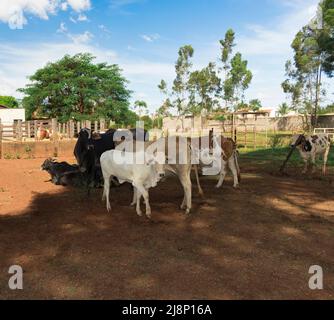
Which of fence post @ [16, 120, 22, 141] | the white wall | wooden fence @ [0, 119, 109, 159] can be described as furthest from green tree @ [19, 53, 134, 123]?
fence post @ [16, 120, 22, 141]

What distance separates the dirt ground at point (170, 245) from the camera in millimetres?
4477

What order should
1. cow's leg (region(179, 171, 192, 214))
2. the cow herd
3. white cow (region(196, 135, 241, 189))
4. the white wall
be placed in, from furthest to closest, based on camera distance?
the white wall < white cow (region(196, 135, 241, 189)) < cow's leg (region(179, 171, 192, 214)) < the cow herd

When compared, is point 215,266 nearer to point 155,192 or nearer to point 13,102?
point 155,192

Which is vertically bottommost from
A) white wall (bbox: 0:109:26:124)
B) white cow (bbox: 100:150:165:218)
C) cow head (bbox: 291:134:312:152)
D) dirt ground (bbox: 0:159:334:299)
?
dirt ground (bbox: 0:159:334:299)

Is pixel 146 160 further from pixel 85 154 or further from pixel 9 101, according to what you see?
pixel 9 101

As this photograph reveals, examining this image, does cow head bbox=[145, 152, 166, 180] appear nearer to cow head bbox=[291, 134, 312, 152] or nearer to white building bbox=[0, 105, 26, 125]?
cow head bbox=[291, 134, 312, 152]

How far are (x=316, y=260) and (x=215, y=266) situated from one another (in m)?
1.56

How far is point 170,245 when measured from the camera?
5.94 m

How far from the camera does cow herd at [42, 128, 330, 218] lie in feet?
24.9

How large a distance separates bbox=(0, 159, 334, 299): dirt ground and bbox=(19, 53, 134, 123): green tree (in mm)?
28591

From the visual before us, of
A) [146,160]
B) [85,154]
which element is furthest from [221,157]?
[85,154]

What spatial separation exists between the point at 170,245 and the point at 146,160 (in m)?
2.15

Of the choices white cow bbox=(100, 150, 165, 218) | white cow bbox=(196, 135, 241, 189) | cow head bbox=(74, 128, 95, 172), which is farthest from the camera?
cow head bbox=(74, 128, 95, 172)
